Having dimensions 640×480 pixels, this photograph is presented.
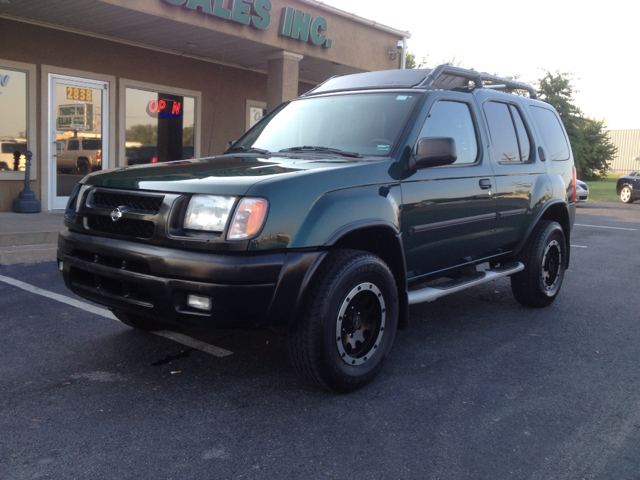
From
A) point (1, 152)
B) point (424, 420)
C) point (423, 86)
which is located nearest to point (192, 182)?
point (424, 420)

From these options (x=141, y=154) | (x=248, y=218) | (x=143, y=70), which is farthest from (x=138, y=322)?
(x=143, y=70)

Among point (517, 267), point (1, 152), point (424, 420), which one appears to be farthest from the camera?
point (1, 152)

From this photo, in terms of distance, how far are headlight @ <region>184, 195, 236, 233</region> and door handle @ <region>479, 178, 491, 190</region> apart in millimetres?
2303

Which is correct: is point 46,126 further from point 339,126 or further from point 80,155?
point 339,126

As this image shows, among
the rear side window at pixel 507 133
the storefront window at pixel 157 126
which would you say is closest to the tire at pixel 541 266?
the rear side window at pixel 507 133

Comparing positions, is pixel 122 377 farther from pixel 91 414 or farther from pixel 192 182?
pixel 192 182

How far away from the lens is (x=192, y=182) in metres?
3.23

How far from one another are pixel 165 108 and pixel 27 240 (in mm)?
6003

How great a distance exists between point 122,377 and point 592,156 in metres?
51.1

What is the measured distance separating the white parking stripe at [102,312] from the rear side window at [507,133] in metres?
2.76

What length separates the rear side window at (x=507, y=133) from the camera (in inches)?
197

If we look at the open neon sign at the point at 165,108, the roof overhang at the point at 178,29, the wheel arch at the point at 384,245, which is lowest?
the wheel arch at the point at 384,245

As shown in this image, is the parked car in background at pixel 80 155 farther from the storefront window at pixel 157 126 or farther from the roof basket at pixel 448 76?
the roof basket at pixel 448 76

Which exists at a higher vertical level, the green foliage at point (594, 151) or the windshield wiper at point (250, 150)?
the green foliage at point (594, 151)
